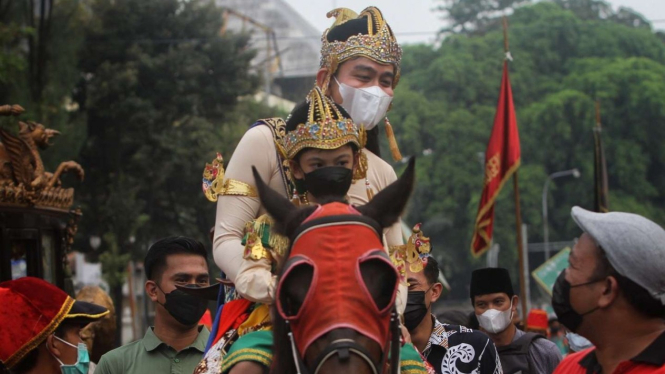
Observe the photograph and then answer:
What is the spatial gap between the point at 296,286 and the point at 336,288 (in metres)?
0.19

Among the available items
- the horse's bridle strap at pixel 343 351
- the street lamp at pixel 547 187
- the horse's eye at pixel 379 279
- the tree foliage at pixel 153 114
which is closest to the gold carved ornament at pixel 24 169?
the horse's eye at pixel 379 279

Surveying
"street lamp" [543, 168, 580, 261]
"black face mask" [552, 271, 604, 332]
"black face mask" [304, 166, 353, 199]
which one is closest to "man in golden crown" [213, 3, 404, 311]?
"black face mask" [304, 166, 353, 199]

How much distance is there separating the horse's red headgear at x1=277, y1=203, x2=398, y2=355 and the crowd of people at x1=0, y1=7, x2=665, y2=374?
4 cm

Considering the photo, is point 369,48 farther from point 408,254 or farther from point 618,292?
point 618,292

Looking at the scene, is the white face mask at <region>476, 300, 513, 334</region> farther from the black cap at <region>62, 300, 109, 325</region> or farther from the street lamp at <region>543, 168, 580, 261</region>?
the street lamp at <region>543, 168, 580, 261</region>

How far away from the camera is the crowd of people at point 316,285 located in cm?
420

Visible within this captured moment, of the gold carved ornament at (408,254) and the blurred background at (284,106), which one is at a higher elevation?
the gold carved ornament at (408,254)

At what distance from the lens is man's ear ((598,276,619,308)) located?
4.22 metres

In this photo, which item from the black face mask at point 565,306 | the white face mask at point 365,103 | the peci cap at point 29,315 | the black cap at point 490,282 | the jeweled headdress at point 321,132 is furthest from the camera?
the black cap at point 490,282

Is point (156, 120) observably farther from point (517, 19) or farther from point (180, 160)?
point (517, 19)

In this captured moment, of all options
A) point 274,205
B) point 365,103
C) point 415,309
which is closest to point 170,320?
point 415,309

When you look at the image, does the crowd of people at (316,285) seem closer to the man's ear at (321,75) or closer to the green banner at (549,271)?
the man's ear at (321,75)

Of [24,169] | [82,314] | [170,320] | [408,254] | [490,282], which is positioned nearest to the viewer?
[408,254]

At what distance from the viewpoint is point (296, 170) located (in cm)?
482
